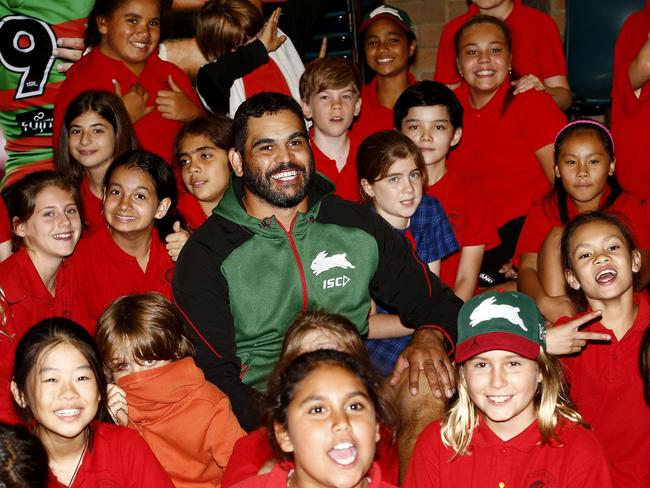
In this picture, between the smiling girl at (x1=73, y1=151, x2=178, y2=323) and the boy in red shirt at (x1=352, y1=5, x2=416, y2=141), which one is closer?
the smiling girl at (x1=73, y1=151, x2=178, y2=323)

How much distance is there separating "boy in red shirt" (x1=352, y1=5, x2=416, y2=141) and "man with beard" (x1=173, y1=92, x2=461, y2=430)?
1.33 meters

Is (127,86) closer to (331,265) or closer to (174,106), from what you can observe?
(174,106)

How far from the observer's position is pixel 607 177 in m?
3.96

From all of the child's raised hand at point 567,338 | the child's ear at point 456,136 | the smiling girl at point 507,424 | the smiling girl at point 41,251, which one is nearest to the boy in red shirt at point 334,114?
the child's ear at point 456,136

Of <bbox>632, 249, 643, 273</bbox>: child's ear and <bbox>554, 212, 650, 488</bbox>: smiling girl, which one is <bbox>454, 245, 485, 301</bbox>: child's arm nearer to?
<bbox>554, 212, 650, 488</bbox>: smiling girl

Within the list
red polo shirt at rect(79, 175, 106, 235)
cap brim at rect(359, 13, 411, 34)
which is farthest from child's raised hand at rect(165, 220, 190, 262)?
cap brim at rect(359, 13, 411, 34)

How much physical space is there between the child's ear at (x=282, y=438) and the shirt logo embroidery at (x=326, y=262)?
0.81 metres

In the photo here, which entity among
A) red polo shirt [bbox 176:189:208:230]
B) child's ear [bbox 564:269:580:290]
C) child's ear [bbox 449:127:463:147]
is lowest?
child's ear [bbox 564:269:580:290]

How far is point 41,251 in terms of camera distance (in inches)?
147

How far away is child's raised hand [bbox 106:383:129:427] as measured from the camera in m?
3.02

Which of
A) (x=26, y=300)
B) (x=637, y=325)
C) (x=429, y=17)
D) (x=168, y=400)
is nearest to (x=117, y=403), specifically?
(x=168, y=400)

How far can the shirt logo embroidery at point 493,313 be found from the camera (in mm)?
2789

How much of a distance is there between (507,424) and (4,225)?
2.24 meters

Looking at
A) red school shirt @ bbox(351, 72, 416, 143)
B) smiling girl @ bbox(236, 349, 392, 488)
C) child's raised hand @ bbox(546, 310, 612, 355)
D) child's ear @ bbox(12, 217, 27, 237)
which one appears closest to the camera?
smiling girl @ bbox(236, 349, 392, 488)
